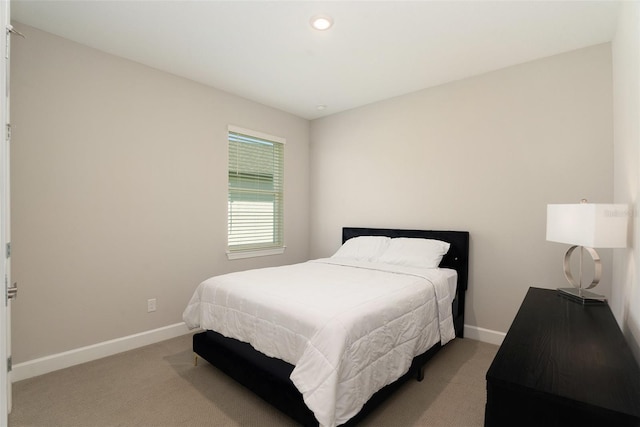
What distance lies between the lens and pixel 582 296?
1931 millimetres

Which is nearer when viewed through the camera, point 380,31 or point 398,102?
point 380,31

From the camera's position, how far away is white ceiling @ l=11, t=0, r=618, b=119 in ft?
6.94

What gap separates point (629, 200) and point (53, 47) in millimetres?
4061

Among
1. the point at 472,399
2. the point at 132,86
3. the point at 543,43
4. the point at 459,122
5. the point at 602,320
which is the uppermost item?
the point at 543,43

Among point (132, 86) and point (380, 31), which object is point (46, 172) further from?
point (380, 31)

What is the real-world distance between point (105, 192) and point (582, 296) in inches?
142

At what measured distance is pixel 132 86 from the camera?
286cm

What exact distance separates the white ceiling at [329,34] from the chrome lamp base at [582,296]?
73.9 inches

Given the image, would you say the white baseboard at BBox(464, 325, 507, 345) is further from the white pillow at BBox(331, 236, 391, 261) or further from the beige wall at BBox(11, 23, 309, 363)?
the beige wall at BBox(11, 23, 309, 363)

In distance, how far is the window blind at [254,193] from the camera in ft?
12.1

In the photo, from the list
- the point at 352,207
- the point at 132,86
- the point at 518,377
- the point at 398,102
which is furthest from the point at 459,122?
the point at 132,86

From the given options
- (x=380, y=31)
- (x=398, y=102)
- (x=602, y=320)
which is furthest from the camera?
(x=398, y=102)

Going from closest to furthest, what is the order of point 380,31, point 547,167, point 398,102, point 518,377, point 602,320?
point 518,377 < point 602,320 < point 380,31 < point 547,167 < point 398,102

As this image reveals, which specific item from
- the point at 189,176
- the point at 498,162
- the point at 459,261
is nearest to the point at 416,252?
the point at 459,261
